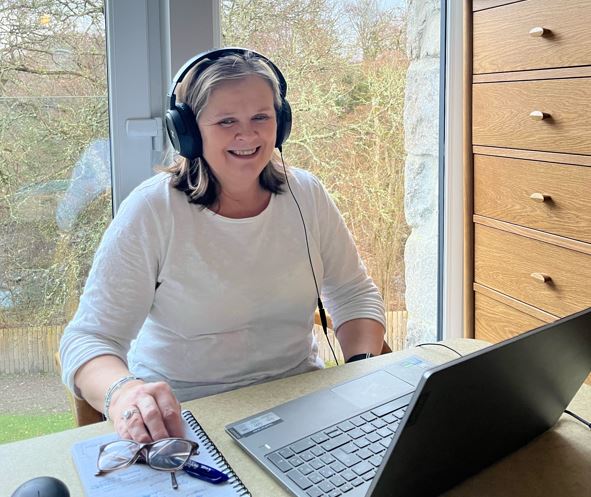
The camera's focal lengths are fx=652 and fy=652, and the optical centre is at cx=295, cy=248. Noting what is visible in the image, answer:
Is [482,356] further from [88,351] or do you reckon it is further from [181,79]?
[181,79]

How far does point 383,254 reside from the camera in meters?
2.33

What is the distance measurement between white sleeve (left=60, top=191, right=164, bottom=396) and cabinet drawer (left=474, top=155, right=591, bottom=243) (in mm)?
1093

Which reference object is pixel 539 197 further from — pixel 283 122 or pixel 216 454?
pixel 216 454

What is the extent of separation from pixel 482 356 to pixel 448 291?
5.46 feet

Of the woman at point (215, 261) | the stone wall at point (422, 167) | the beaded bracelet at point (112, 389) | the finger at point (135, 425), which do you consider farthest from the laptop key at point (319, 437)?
the stone wall at point (422, 167)

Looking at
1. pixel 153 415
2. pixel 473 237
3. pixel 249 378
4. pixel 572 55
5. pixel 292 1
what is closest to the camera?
pixel 153 415

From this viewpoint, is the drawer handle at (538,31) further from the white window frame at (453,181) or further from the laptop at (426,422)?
the laptop at (426,422)

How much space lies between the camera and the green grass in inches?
70.0

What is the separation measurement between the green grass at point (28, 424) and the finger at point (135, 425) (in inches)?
38.3

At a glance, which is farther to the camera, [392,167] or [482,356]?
[392,167]

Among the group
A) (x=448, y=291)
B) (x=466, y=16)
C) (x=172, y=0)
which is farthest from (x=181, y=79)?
(x=448, y=291)

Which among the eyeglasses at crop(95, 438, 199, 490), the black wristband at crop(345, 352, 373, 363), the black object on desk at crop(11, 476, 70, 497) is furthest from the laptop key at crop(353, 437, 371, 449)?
the black wristband at crop(345, 352, 373, 363)

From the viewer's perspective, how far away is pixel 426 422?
0.65 metres

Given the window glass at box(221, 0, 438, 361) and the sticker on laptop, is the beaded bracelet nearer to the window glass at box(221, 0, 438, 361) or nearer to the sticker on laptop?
the sticker on laptop
